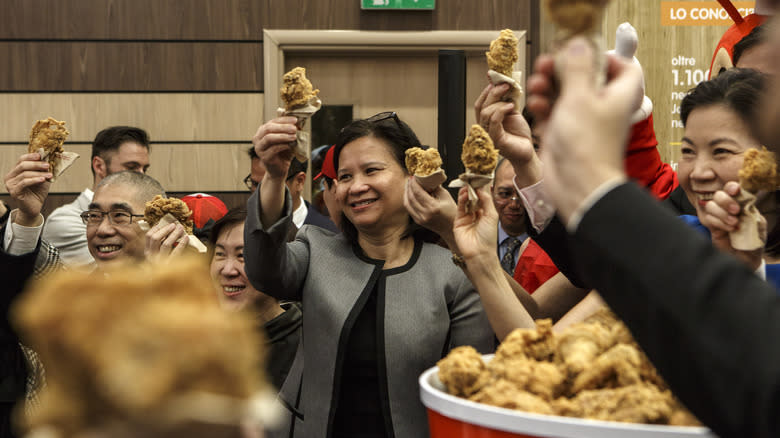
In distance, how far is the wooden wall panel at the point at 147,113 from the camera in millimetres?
4930

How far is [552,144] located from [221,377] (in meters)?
0.37

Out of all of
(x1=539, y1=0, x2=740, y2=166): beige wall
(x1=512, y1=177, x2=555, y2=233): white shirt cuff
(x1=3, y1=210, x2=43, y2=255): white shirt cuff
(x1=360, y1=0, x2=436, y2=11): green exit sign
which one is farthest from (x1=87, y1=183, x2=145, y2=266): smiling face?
(x1=539, y1=0, x2=740, y2=166): beige wall

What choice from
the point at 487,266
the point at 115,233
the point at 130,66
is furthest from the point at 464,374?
the point at 130,66

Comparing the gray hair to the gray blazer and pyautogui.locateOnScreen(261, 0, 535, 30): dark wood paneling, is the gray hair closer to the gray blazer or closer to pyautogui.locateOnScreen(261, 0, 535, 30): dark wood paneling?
the gray blazer

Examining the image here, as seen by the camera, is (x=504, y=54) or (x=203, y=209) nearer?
(x=504, y=54)

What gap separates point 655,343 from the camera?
0.61 metres

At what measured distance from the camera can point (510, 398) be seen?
843mm

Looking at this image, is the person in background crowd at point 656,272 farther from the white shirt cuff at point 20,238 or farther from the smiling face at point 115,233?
the smiling face at point 115,233

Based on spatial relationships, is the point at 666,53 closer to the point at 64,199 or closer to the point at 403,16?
the point at 403,16

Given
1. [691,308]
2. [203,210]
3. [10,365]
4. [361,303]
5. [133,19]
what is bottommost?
[10,365]

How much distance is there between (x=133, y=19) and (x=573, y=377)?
4.69 metres

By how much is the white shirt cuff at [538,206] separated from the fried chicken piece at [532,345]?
472 mm

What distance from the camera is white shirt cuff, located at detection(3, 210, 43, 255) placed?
2.02 m

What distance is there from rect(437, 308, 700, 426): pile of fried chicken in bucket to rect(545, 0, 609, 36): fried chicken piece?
1.36 feet
